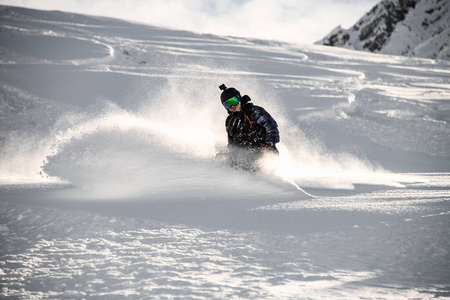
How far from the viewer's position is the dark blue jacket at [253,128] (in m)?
5.41

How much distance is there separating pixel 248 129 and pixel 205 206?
2042 mm

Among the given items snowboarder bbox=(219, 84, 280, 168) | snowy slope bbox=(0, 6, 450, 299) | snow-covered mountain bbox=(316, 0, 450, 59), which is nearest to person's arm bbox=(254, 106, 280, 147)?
snowboarder bbox=(219, 84, 280, 168)

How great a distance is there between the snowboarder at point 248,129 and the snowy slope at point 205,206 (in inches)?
10.5

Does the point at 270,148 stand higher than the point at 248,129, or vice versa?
the point at 248,129

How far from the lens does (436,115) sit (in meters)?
12.8

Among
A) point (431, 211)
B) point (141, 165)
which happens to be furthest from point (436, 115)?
point (141, 165)

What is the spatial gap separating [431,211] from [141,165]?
3318mm

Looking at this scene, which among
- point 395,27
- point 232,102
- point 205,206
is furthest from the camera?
point 395,27

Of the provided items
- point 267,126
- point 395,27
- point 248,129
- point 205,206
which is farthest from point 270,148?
point 395,27

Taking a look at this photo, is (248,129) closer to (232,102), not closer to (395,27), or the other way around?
(232,102)

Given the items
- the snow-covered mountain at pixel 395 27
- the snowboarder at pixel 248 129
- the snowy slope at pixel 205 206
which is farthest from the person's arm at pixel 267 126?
the snow-covered mountain at pixel 395 27

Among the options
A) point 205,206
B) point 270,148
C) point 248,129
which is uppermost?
point 248,129

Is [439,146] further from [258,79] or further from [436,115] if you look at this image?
[258,79]

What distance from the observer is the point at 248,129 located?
548 centimetres
